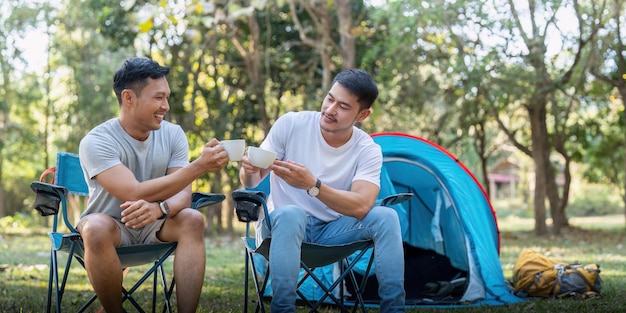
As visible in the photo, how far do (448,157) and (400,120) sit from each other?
9345 millimetres

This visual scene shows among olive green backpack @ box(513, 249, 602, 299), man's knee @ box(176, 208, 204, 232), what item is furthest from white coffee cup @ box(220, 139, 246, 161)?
olive green backpack @ box(513, 249, 602, 299)

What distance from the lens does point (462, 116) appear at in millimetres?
10727

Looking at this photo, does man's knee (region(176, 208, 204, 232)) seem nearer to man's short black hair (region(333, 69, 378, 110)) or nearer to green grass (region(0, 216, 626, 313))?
man's short black hair (region(333, 69, 378, 110))

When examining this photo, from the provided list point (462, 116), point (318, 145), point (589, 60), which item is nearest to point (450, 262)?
point (318, 145)

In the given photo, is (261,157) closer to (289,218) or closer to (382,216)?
(289,218)

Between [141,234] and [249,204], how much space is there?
40cm

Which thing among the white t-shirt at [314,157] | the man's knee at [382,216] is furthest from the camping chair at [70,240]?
the man's knee at [382,216]

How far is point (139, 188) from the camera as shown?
2.41 meters

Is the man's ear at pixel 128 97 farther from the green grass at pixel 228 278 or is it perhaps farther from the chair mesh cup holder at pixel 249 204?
the green grass at pixel 228 278

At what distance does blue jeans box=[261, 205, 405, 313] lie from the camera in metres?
2.30

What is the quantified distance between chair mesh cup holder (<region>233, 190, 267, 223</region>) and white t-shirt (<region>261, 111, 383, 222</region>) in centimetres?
23

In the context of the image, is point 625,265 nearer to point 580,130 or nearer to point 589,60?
point 589,60

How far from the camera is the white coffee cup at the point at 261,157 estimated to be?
2402mm

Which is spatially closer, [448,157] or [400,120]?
[448,157]
